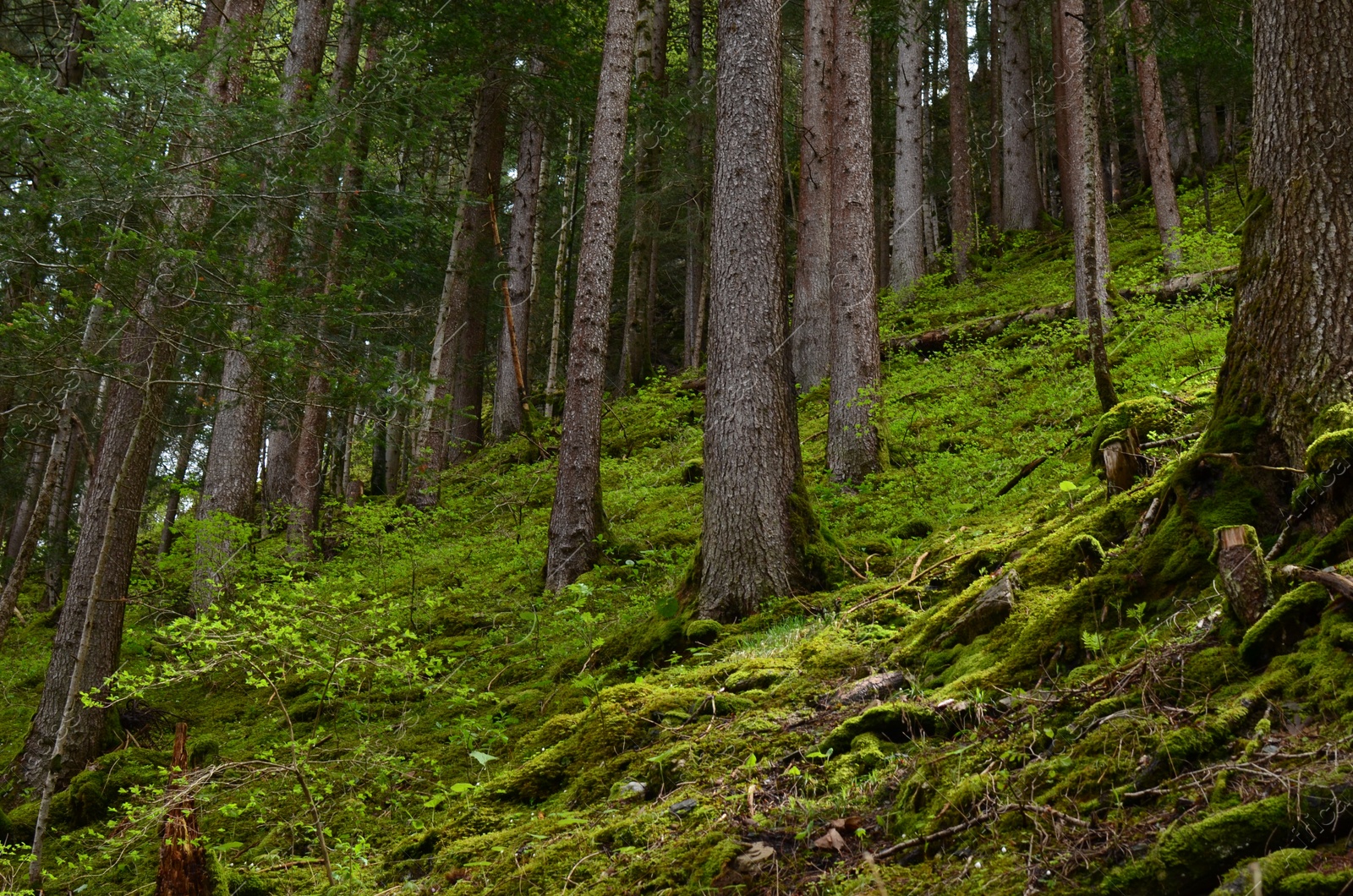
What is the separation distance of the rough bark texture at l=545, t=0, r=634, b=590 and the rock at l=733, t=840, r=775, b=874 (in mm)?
6160

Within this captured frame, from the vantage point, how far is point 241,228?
782cm

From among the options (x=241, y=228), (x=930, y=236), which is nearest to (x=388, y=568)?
(x=241, y=228)

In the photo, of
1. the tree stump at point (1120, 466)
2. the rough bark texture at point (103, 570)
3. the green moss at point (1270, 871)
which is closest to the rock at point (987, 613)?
the tree stump at point (1120, 466)

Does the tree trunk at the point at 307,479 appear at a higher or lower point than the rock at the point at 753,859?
higher

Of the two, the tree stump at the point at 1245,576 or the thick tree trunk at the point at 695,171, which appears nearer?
the tree stump at the point at 1245,576

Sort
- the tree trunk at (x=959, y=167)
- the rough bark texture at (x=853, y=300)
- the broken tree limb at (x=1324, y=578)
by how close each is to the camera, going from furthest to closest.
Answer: the tree trunk at (x=959, y=167) → the rough bark texture at (x=853, y=300) → the broken tree limb at (x=1324, y=578)

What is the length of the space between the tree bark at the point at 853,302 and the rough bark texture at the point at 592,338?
2.67m

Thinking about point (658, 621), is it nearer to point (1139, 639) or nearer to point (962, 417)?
point (1139, 639)

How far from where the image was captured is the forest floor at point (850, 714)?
2.49m

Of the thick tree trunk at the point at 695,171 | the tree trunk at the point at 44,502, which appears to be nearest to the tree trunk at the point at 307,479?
the tree trunk at the point at 44,502

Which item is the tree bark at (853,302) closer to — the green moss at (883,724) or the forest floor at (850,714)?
the forest floor at (850,714)

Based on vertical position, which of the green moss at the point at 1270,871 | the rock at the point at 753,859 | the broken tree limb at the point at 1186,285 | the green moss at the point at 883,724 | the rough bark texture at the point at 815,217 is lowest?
the rock at the point at 753,859

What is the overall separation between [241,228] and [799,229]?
928 cm

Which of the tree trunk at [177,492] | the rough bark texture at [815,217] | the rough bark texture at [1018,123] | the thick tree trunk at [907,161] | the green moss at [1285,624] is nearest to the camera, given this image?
the green moss at [1285,624]
